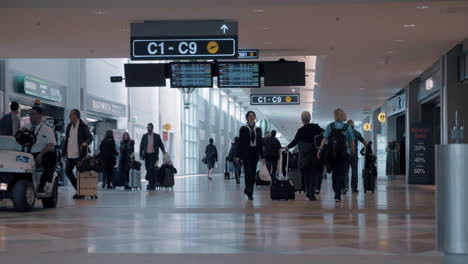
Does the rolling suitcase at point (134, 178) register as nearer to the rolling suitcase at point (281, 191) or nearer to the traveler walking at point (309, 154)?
the rolling suitcase at point (281, 191)

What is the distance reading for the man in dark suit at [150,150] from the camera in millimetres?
19328

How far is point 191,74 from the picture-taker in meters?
17.5

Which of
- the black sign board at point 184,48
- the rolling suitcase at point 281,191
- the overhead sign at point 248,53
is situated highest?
the overhead sign at point 248,53

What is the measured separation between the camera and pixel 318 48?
1745cm

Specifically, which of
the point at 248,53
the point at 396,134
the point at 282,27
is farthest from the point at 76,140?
the point at 396,134

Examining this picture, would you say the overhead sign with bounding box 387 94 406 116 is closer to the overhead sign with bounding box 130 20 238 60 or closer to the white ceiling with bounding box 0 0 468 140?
the white ceiling with bounding box 0 0 468 140

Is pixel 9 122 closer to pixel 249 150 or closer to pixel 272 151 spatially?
pixel 249 150

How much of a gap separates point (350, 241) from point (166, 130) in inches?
1195

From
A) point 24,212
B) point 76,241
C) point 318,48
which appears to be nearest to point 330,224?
point 76,241

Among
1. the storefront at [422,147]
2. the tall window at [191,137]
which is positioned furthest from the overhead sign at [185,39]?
the tall window at [191,137]

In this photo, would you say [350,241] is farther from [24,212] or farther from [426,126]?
[426,126]

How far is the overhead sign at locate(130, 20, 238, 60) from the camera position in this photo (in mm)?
13562

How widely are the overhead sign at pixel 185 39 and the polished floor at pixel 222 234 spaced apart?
3.43m

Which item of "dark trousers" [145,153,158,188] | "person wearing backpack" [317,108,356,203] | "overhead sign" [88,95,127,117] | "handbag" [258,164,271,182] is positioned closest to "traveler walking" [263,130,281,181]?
"dark trousers" [145,153,158,188]
